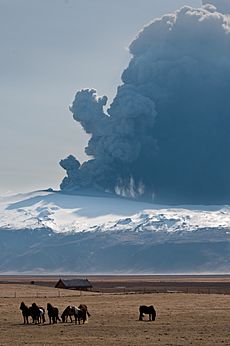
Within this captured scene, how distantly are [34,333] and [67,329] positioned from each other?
2706 millimetres

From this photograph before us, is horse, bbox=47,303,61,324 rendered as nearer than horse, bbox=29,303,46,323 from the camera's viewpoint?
Yes

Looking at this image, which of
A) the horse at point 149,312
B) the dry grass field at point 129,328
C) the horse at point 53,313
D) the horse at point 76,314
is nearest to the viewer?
the dry grass field at point 129,328

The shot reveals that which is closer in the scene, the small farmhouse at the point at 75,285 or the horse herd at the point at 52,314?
the horse herd at the point at 52,314

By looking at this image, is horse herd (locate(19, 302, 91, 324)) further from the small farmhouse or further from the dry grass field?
the small farmhouse

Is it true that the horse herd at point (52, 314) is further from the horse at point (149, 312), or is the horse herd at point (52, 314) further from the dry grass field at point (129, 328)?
the horse at point (149, 312)

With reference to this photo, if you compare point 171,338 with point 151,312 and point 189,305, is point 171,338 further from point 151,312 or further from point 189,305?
point 189,305

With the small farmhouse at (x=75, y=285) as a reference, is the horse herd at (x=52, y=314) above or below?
below

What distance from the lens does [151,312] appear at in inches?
2167

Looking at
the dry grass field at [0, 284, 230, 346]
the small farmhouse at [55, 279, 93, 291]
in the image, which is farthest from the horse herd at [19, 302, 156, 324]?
the small farmhouse at [55, 279, 93, 291]

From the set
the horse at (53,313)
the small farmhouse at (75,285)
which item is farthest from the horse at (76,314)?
the small farmhouse at (75,285)

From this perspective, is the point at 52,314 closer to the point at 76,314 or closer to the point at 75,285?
the point at 76,314

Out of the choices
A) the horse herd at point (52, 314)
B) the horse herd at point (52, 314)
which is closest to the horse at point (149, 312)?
the horse herd at point (52, 314)

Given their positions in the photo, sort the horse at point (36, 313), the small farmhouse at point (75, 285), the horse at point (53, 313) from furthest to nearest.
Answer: the small farmhouse at point (75, 285)
the horse at point (36, 313)
the horse at point (53, 313)

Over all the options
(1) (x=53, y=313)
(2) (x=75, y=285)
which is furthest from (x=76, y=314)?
(2) (x=75, y=285)
